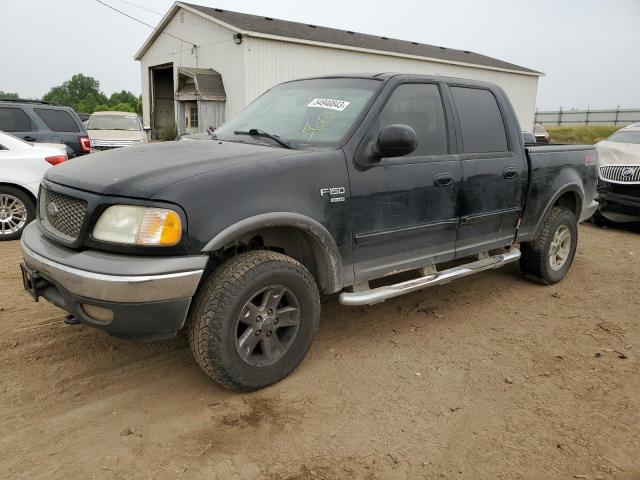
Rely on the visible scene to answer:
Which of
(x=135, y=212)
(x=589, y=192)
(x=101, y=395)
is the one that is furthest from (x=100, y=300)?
(x=589, y=192)

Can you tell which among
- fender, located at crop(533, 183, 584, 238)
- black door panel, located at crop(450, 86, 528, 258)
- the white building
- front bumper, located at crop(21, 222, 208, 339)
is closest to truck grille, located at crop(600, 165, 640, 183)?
fender, located at crop(533, 183, 584, 238)

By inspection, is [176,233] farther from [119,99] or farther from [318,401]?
[119,99]

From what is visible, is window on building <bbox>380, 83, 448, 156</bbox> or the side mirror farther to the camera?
window on building <bbox>380, 83, 448, 156</bbox>

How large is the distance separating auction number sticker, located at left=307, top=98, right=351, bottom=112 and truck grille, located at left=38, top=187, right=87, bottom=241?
1.82 m

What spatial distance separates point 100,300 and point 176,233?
0.51 meters

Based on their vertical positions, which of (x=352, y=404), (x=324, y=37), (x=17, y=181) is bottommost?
(x=352, y=404)

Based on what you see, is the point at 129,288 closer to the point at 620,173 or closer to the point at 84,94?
the point at 620,173

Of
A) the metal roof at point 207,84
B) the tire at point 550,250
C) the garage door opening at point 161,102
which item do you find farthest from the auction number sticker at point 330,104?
the garage door opening at point 161,102

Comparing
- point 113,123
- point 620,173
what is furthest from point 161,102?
point 620,173

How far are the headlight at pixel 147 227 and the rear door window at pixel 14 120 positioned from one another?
770 cm

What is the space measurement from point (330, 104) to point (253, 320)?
172cm

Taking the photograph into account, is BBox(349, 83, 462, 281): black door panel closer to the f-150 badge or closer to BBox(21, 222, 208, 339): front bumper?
the f-150 badge

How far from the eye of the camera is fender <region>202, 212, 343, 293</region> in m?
2.79

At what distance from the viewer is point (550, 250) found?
210 inches
